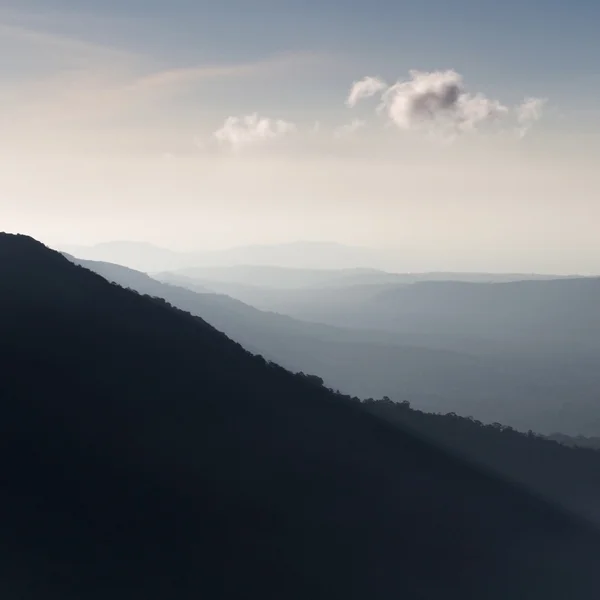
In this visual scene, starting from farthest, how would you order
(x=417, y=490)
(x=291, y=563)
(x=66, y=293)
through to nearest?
(x=66, y=293) → (x=417, y=490) → (x=291, y=563)

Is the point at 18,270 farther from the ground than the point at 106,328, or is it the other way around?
the point at 18,270

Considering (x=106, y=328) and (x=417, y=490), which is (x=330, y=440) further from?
(x=106, y=328)

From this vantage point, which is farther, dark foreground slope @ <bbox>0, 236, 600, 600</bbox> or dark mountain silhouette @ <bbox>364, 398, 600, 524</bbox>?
dark mountain silhouette @ <bbox>364, 398, 600, 524</bbox>

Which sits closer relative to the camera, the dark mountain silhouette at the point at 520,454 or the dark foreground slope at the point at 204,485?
the dark foreground slope at the point at 204,485

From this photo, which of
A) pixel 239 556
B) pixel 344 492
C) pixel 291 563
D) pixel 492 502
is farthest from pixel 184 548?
pixel 492 502

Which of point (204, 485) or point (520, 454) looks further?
point (520, 454)

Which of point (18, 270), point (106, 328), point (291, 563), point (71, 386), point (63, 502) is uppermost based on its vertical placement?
point (18, 270)

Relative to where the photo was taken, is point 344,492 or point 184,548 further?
point 344,492

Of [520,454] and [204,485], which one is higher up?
[204,485]
